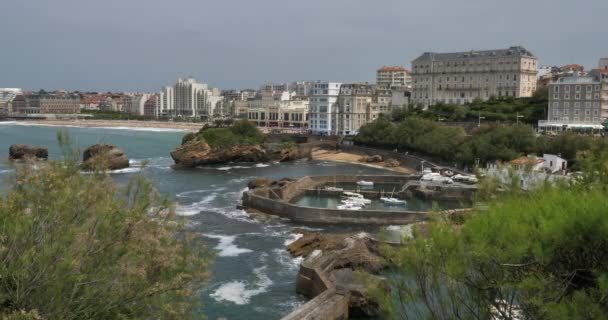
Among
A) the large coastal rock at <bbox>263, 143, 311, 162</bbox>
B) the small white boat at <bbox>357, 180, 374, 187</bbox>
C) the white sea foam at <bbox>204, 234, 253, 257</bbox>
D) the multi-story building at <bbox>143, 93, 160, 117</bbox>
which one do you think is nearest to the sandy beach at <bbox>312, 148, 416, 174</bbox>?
the large coastal rock at <bbox>263, 143, 311, 162</bbox>

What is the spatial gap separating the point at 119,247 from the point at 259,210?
90.9 ft

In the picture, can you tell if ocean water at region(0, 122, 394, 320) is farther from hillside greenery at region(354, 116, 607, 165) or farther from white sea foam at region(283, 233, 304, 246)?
hillside greenery at region(354, 116, 607, 165)

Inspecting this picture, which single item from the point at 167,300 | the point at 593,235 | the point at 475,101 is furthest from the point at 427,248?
the point at 475,101

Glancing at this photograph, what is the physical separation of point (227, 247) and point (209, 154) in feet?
121

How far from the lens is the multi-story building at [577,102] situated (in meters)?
69.4

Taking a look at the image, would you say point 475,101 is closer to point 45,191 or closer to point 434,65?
point 434,65

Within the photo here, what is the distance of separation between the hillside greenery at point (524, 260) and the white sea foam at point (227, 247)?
17.7m

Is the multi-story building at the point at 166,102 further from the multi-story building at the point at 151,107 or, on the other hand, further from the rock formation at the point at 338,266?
the rock formation at the point at 338,266

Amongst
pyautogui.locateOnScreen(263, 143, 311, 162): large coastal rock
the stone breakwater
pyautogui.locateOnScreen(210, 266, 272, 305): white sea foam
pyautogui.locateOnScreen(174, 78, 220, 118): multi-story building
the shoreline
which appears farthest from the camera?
pyautogui.locateOnScreen(174, 78, 220, 118): multi-story building

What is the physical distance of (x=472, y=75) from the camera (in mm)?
93750

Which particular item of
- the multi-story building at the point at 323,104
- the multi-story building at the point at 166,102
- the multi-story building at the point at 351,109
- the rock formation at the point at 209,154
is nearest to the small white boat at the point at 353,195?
the rock formation at the point at 209,154

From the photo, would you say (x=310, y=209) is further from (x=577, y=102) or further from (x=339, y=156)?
(x=577, y=102)

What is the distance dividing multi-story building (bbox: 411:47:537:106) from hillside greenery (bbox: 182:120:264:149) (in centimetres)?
3614

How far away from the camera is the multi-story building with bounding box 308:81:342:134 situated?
318 feet
